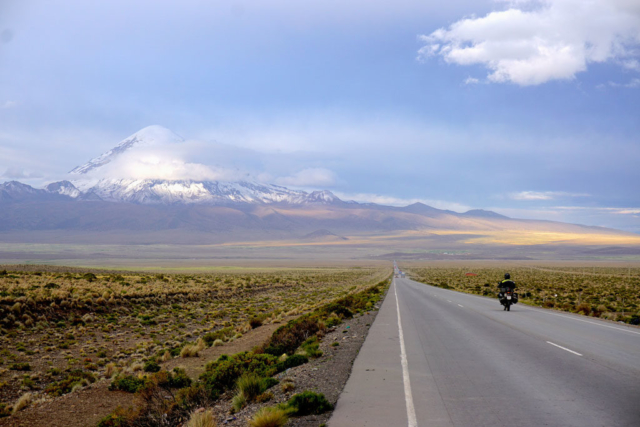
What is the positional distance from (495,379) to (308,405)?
3.64 metres

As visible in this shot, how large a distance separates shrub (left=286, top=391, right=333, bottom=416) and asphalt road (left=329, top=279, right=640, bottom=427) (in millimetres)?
227

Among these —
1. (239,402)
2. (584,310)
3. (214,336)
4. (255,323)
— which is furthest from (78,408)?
(584,310)

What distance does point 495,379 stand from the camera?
8695mm

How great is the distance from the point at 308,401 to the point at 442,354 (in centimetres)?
514

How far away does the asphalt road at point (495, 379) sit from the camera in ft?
21.6

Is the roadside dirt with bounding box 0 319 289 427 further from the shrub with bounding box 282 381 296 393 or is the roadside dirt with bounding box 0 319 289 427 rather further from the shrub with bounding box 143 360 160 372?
the shrub with bounding box 282 381 296 393

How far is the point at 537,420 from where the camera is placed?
6.34 metres

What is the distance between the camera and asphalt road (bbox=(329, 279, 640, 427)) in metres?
6.59

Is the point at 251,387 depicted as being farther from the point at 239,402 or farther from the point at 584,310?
the point at 584,310

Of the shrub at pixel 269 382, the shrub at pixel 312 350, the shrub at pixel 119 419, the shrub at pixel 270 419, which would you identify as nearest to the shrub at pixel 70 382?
the shrub at pixel 119 419

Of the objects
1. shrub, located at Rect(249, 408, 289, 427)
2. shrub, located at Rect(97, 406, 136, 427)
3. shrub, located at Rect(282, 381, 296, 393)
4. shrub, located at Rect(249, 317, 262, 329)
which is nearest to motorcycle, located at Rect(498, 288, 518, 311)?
shrub, located at Rect(249, 317, 262, 329)

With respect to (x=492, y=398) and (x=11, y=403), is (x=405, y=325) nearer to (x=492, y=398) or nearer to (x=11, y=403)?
(x=492, y=398)

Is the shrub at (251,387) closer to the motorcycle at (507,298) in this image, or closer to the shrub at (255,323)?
the shrub at (255,323)

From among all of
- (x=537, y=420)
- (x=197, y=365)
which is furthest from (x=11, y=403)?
(x=537, y=420)
